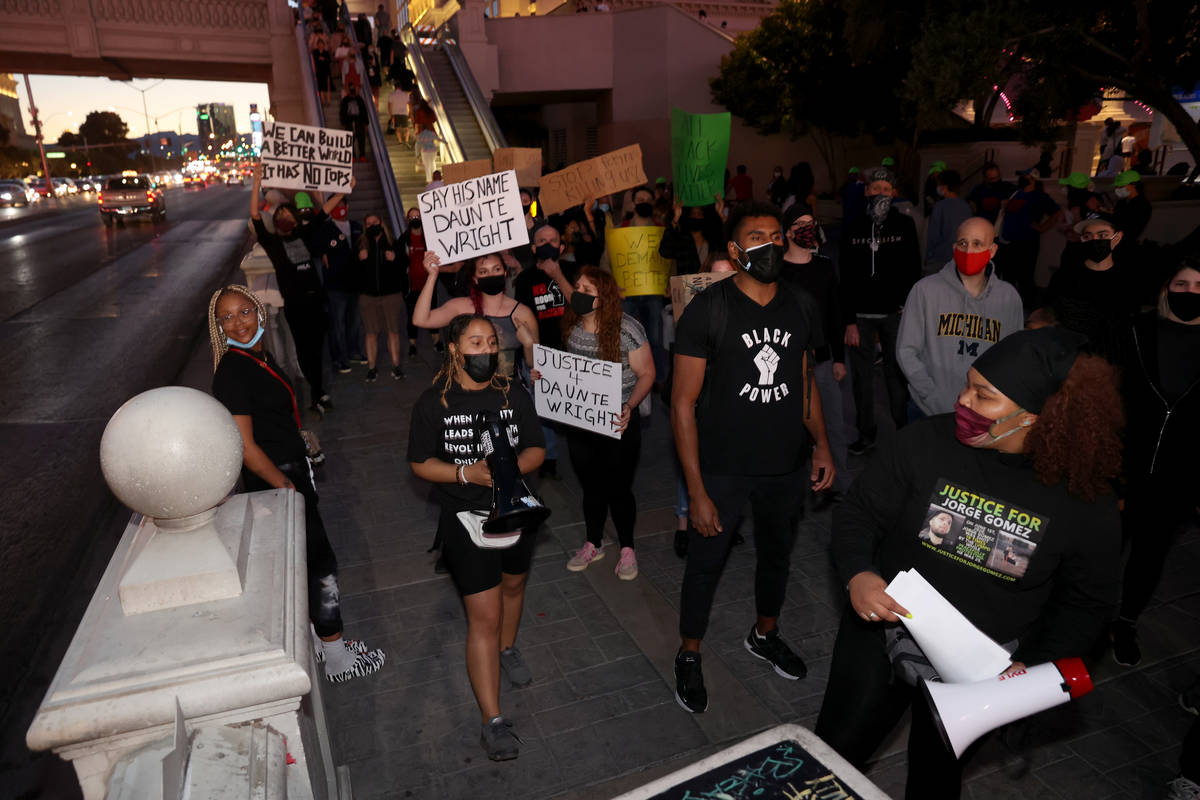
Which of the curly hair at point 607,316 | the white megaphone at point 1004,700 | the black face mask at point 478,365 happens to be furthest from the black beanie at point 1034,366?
the curly hair at point 607,316

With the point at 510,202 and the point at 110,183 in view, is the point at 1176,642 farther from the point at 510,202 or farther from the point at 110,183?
the point at 110,183

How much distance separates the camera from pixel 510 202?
6.14m

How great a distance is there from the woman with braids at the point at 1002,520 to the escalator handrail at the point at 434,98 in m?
17.7

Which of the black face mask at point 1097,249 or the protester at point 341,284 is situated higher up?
the black face mask at point 1097,249

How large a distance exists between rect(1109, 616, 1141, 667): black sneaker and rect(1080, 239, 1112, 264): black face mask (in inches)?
98.5

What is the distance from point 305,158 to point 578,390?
5.50 meters

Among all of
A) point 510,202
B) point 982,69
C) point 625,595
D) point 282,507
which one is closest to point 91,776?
point 282,507

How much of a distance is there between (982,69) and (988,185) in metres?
3.23

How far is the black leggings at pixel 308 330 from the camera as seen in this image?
821 cm

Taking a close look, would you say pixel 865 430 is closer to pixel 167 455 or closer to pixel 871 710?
pixel 871 710

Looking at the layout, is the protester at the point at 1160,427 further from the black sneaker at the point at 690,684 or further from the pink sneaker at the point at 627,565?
the pink sneaker at the point at 627,565

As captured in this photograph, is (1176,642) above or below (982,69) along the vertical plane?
below

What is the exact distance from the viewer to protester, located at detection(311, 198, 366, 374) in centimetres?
945

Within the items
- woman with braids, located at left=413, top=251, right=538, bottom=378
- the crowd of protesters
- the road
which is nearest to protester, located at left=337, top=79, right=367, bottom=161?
the road
